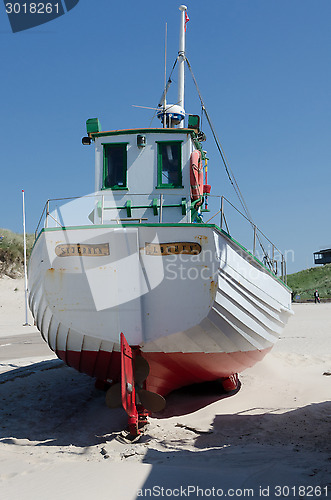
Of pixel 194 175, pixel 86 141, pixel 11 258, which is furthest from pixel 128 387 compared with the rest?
pixel 11 258

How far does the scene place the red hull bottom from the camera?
586 centimetres

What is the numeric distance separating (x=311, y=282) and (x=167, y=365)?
52377 mm

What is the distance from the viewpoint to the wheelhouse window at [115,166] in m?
7.63

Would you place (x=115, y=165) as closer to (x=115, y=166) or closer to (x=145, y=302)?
(x=115, y=166)

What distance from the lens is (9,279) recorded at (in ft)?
93.9

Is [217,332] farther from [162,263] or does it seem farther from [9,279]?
[9,279]

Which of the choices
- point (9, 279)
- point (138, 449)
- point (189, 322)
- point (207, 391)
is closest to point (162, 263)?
point (189, 322)

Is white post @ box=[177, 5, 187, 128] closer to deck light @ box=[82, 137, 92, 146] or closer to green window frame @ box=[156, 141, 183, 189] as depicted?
green window frame @ box=[156, 141, 183, 189]

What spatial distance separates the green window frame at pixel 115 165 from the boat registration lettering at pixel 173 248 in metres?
2.39

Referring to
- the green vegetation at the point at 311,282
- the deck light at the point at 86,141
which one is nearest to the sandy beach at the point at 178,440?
the deck light at the point at 86,141

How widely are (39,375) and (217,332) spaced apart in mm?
5028

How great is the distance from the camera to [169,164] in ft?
24.9

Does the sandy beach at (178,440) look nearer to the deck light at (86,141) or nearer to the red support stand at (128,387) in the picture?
the red support stand at (128,387)

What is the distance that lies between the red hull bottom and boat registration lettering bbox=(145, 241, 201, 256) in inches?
53.1
